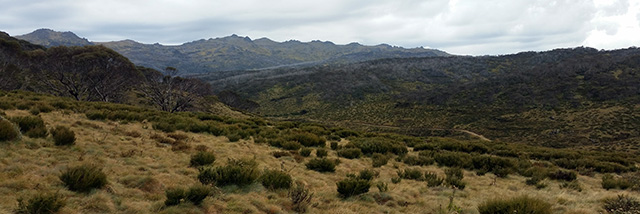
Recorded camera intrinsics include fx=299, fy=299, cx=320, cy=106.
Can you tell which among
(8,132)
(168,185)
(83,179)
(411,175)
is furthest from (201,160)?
(411,175)

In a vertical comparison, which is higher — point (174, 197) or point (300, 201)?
point (174, 197)

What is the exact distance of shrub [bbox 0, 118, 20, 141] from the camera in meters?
7.70

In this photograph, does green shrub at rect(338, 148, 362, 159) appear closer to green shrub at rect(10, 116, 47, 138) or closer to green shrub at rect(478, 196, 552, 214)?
green shrub at rect(478, 196, 552, 214)

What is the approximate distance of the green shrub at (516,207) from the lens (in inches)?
243

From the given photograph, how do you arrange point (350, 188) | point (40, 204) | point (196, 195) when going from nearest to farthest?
1. point (40, 204)
2. point (196, 195)
3. point (350, 188)

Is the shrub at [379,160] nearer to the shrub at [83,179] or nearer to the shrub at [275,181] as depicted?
the shrub at [275,181]

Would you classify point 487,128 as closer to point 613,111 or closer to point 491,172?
point 613,111

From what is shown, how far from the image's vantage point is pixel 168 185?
6.84 m

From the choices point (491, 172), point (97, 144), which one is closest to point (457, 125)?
point (491, 172)

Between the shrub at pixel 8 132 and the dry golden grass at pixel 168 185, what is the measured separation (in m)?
0.26

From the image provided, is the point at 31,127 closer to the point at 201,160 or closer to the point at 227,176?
the point at 201,160

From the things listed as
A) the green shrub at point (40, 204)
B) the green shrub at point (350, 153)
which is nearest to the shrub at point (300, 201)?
the green shrub at point (40, 204)

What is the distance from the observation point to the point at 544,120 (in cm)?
6209

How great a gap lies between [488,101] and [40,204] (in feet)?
322
